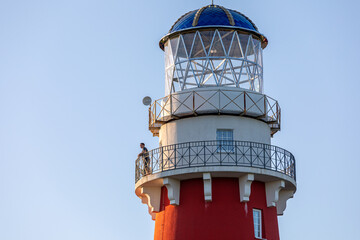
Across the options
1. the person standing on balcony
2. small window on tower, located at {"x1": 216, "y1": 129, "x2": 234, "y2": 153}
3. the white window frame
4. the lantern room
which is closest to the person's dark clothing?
→ the person standing on balcony

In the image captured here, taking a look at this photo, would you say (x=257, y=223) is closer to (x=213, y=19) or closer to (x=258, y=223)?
(x=258, y=223)

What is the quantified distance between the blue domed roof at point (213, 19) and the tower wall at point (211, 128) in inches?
153

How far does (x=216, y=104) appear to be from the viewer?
126ft

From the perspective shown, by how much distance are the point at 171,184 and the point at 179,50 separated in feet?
19.0

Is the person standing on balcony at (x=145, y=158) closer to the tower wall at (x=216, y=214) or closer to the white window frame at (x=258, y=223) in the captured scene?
the tower wall at (x=216, y=214)

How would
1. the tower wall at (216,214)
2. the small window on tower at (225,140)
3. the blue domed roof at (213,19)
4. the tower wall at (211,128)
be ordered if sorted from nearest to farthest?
the tower wall at (216,214) → the small window on tower at (225,140) → the tower wall at (211,128) → the blue domed roof at (213,19)

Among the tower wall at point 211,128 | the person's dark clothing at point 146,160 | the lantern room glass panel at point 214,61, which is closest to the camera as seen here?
the tower wall at point 211,128

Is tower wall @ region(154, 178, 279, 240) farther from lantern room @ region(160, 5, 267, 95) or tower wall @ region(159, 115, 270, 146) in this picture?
lantern room @ region(160, 5, 267, 95)

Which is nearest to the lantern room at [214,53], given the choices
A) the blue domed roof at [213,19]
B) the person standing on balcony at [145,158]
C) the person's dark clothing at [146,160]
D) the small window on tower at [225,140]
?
the blue domed roof at [213,19]

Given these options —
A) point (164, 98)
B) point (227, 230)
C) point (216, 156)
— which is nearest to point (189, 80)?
point (164, 98)

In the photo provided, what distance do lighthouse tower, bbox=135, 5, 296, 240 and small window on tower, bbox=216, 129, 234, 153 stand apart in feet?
0.12

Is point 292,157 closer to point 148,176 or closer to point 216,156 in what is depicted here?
point 216,156

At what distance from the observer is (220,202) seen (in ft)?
123

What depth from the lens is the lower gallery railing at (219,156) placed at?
37.5 m
